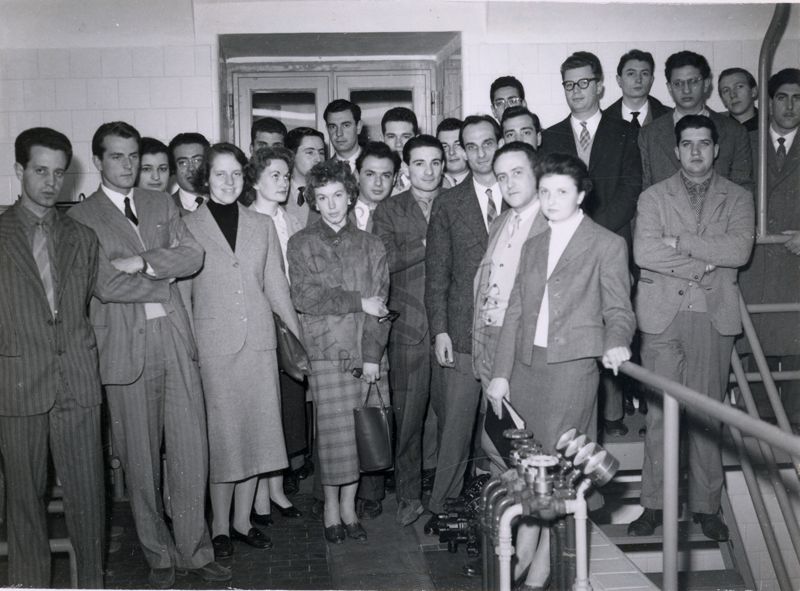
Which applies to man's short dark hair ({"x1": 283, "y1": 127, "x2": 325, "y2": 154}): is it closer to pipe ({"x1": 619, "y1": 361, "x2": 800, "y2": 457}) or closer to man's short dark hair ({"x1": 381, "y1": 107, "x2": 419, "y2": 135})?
man's short dark hair ({"x1": 381, "y1": 107, "x2": 419, "y2": 135})

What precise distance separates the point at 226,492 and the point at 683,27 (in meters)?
4.98

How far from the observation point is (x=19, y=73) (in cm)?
551

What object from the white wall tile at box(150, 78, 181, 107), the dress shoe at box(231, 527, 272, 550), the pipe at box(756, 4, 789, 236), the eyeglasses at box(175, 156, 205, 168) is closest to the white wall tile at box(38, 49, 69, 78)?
the white wall tile at box(150, 78, 181, 107)

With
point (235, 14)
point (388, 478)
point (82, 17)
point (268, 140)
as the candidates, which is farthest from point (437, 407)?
point (82, 17)

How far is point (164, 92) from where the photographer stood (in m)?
5.64

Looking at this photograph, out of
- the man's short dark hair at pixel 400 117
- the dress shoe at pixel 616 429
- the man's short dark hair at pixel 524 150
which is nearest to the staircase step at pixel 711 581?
the dress shoe at pixel 616 429

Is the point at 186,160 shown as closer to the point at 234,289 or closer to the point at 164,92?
the point at 234,289

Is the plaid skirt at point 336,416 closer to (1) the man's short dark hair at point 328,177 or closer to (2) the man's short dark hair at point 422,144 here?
(1) the man's short dark hair at point 328,177

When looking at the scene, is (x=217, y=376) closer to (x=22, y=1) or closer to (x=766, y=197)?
(x=766, y=197)

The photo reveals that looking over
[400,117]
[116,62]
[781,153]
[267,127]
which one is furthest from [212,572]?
[116,62]

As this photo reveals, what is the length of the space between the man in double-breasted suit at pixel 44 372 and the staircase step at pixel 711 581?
293 centimetres

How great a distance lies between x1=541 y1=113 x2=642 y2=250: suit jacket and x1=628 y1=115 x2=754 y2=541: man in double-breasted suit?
283 mm

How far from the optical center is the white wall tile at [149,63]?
5.62m

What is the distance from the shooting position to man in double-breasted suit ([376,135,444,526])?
12.3ft
